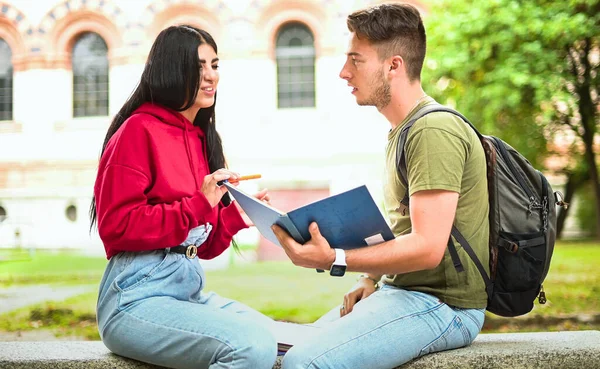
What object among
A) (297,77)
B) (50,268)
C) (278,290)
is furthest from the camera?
(297,77)

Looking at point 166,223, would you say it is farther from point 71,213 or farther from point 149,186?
point 71,213

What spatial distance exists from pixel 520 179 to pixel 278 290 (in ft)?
15.3

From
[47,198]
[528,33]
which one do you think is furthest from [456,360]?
[47,198]

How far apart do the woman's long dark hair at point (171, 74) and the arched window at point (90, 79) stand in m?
5.63

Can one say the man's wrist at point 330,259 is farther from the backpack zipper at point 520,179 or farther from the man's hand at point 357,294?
the backpack zipper at point 520,179

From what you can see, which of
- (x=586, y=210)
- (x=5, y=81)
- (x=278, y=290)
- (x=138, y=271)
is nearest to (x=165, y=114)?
(x=138, y=271)

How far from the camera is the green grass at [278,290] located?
5.18 m

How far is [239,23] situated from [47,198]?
2617 millimetres

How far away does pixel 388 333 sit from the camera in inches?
50.8

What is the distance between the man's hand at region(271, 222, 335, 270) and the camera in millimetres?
1254

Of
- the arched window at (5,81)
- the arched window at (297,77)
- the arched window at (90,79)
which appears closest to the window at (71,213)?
the arched window at (90,79)

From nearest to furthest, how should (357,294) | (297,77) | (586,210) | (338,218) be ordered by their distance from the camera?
(338,218) < (357,294) < (297,77) < (586,210)

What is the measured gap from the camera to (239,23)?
7160 mm

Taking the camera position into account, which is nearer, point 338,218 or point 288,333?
point 338,218
